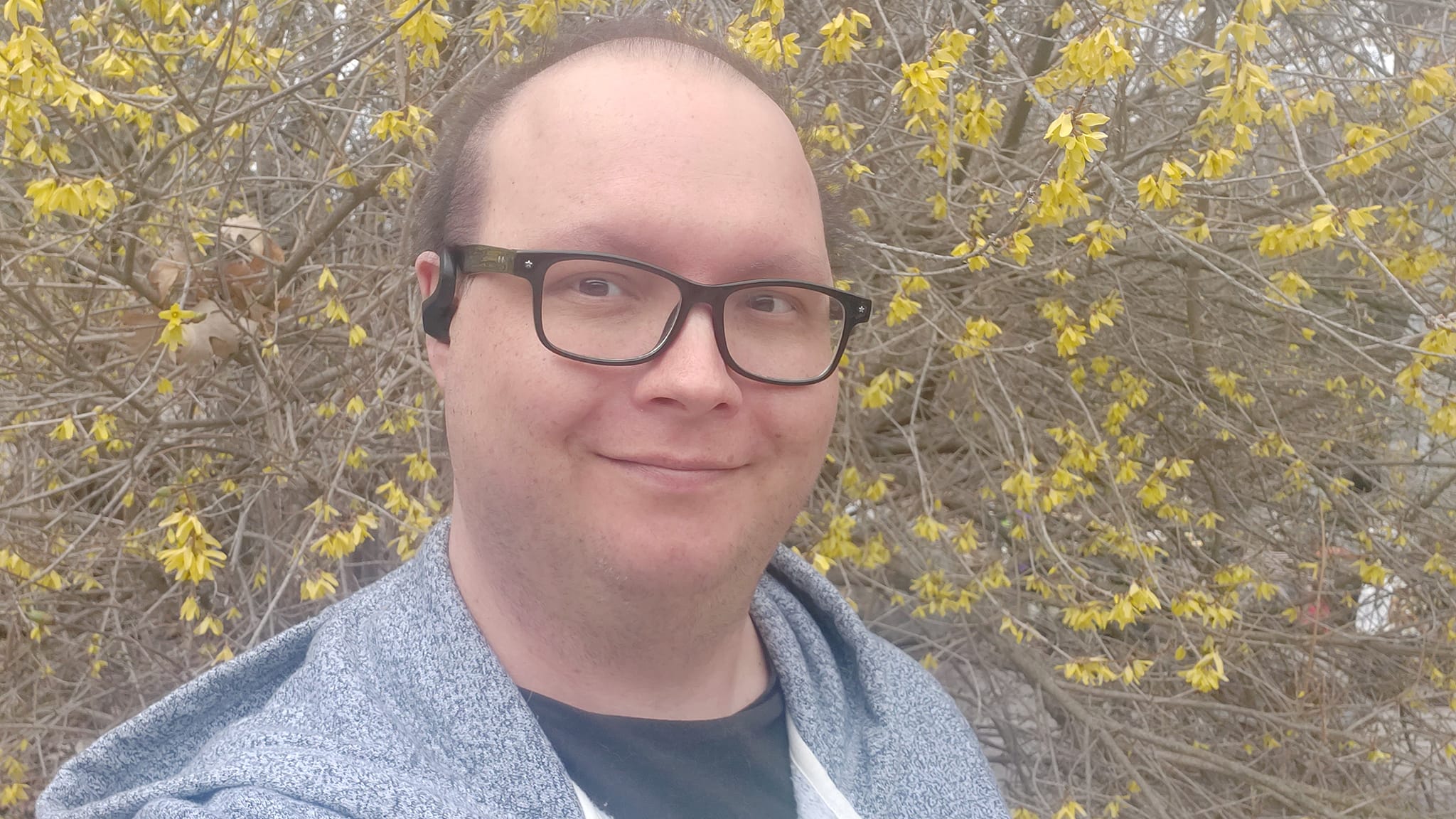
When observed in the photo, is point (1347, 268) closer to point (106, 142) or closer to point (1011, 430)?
point (1011, 430)

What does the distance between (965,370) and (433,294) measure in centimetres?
213

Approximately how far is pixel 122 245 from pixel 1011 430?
2.89 meters

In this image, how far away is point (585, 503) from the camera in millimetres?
899

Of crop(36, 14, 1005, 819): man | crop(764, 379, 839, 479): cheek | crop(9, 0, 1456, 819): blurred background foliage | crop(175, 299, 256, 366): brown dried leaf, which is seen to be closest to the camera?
crop(36, 14, 1005, 819): man

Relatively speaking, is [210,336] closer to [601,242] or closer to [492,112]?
[492,112]

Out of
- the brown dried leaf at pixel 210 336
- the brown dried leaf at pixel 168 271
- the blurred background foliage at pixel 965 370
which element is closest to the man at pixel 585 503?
the blurred background foliage at pixel 965 370

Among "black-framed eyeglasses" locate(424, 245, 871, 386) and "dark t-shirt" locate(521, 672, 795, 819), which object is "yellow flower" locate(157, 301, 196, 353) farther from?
"dark t-shirt" locate(521, 672, 795, 819)

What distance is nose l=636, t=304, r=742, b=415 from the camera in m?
0.89

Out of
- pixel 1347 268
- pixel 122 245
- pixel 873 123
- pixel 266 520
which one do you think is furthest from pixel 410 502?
pixel 1347 268

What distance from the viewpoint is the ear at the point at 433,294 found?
1081 mm

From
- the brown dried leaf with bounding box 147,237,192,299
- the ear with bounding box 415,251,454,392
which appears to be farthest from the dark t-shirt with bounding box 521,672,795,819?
the brown dried leaf with bounding box 147,237,192,299

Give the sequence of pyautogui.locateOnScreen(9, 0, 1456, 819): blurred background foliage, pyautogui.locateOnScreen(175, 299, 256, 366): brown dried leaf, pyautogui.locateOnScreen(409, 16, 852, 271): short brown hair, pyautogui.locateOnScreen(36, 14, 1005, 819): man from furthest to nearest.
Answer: pyautogui.locateOnScreen(175, 299, 256, 366): brown dried leaf → pyautogui.locateOnScreen(9, 0, 1456, 819): blurred background foliage → pyautogui.locateOnScreen(409, 16, 852, 271): short brown hair → pyautogui.locateOnScreen(36, 14, 1005, 819): man

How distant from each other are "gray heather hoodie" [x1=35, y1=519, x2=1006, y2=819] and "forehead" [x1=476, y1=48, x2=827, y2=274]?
1.49 feet

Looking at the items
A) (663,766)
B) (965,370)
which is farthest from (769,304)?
(965,370)
